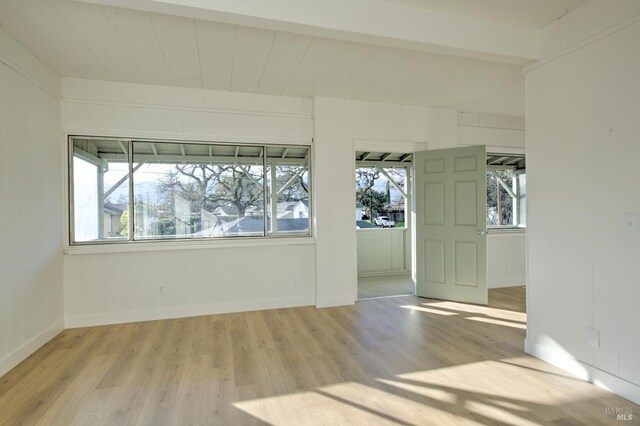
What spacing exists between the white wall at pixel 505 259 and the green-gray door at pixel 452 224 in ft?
3.58

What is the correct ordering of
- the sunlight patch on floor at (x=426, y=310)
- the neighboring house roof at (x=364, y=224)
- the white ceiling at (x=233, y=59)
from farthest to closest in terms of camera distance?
the neighboring house roof at (x=364, y=224) < the sunlight patch on floor at (x=426, y=310) < the white ceiling at (x=233, y=59)

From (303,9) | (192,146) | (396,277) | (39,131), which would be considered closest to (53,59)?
(39,131)

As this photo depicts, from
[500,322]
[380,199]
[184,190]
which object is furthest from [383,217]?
[184,190]

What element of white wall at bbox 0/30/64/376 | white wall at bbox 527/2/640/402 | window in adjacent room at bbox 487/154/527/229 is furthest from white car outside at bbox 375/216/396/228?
white wall at bbox 0/30/64/376

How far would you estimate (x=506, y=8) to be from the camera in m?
2.46

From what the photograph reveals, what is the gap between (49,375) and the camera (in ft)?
8.39

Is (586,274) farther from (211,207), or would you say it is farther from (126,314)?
(126,314)

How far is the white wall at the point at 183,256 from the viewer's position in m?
3.63

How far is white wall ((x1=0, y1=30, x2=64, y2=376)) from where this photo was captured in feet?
8.73

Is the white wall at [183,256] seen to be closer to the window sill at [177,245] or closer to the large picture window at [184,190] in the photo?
the window sill at [177,245]

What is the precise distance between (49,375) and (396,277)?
518 cm

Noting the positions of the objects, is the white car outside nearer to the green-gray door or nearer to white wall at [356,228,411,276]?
white wall at [356,228,411,276]

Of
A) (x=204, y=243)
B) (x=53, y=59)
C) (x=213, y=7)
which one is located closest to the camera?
(x=213, y=7)

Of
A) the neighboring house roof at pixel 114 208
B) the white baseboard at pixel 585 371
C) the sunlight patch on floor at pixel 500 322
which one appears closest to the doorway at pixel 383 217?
the sunlight patch on floor at pixel 500 322
